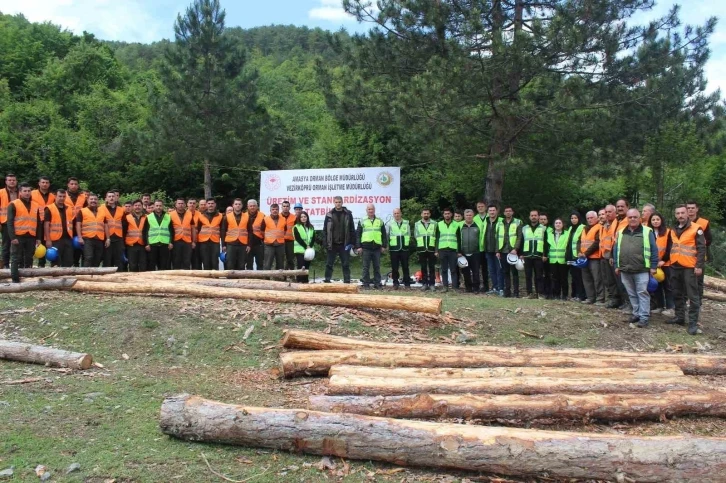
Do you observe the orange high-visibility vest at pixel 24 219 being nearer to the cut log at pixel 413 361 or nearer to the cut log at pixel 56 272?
the cut log at pixel 56 272

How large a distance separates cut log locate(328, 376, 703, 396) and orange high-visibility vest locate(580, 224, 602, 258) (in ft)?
19.0

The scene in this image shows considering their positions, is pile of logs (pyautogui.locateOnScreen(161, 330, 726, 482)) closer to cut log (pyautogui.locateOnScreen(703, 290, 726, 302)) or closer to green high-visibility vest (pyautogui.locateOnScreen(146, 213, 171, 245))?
green high-visibility vest (pyautogui.locateOnScreen(146, 213, 171, 245))

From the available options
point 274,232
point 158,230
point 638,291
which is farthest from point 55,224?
point 638,291

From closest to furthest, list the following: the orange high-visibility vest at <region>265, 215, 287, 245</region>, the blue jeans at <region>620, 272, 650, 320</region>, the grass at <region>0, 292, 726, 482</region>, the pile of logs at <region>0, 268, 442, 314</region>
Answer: the grass at <region>0, 292, 726, 482</region>
the pile of logs at <region>0, 268, 442, 314</region>
the blue jeans at <region>620, 272, 650, 320</region>
the orange high-visibility vest at <region>265, 215, 287, 245</region>

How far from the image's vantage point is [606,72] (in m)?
13.5

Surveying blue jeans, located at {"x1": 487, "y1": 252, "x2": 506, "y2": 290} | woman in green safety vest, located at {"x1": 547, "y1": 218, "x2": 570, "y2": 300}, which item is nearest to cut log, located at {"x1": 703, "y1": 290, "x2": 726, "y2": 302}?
woman in green safety vest, located at {"x1": 547, "y1": 218, "x2": 570, "y2": 300}

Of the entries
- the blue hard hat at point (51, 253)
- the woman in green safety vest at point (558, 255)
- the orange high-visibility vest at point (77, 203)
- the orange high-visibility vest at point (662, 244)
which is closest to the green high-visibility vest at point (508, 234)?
the woman in green safety vest at point (558, 255)

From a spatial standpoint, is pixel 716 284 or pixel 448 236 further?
pixel 716 284

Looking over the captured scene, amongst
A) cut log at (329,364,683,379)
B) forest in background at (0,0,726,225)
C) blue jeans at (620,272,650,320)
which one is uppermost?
forest in background at (0,0,726,225)

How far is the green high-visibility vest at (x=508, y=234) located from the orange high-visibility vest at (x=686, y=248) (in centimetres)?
303

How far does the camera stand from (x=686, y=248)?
9.28 m

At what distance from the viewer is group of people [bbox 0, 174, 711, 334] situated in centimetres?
1055

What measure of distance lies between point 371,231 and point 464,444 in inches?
342

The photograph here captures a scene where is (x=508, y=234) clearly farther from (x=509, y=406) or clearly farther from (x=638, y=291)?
(x=509, y=406)
